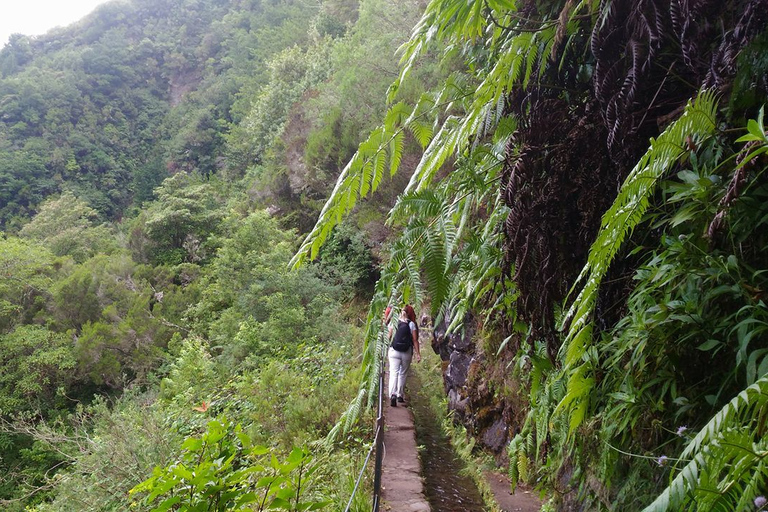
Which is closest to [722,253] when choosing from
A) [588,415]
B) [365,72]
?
[588,415]

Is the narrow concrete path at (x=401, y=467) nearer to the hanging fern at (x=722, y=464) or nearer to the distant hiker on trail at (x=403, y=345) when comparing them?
the distant hiker on trail at (x=403, y=345)

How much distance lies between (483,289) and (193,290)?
16.9 meters

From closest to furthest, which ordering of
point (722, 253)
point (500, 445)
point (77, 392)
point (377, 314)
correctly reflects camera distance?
point (722, 253), point (377, 314), point (500, 445), point (77, 392)

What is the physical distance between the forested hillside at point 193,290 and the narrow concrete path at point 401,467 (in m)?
0.38

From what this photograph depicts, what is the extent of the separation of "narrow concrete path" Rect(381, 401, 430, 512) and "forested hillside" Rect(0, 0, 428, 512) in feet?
1.24

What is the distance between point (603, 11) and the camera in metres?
1.75

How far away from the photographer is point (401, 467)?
4.76 meters

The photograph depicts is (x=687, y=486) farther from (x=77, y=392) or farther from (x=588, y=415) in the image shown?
(x=77, y=392)

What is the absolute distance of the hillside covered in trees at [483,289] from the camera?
4.87 feet

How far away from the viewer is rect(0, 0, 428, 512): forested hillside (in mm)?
6031

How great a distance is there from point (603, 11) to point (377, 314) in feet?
4.40

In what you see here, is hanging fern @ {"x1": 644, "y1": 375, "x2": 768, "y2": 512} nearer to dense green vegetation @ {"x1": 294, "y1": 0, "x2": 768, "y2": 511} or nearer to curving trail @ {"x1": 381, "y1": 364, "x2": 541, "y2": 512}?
dense green vegetation @ {"x1": 294, "y1": 0, "x2": 768, "y2": 511}

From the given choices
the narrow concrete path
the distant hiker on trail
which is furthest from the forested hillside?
the distant hiker on trail

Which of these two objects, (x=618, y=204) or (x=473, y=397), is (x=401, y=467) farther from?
(x=618, y=204)
